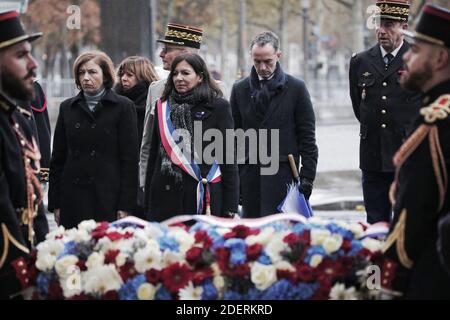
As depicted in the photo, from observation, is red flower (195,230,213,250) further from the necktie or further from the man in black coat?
the necktie

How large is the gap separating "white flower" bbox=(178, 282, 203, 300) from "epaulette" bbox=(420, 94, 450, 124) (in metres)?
1.36

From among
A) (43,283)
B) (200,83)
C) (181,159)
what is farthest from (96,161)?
(43,283)

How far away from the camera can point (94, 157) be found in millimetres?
8703

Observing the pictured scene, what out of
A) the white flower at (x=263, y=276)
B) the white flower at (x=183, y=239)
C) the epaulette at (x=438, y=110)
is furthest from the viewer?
the white flower at (x=183, y=239)

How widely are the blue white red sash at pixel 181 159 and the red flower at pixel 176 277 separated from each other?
2.76 m

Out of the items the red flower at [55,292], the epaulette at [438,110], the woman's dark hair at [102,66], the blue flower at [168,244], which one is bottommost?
the red flower at [55,292]

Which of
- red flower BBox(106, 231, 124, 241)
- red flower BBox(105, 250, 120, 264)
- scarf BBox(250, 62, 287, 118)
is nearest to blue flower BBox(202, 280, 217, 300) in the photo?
red flower BBox(105, 250, 120, 264)

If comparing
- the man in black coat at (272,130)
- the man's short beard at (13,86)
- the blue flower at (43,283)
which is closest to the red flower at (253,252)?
the blue flower at (43,283)

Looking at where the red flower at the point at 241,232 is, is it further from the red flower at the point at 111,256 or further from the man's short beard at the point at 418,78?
the man's short beard at the point at 418,78

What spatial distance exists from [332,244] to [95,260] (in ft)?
3.92

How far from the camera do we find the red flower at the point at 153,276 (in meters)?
5.81

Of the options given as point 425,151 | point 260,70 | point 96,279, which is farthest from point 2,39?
point 260,70
